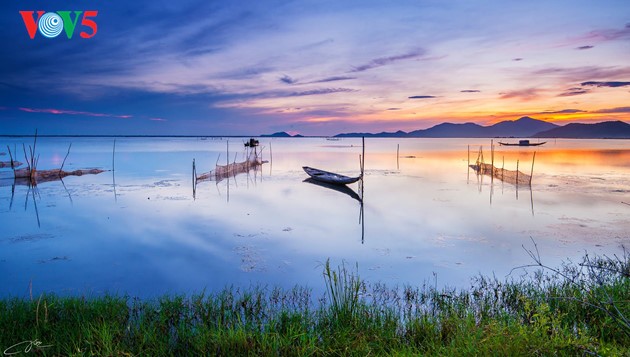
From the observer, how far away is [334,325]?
4.29 m

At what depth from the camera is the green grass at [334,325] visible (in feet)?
11.4

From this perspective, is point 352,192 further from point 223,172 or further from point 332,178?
point 223,172

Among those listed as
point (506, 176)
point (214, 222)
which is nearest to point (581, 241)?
point (214, 222)

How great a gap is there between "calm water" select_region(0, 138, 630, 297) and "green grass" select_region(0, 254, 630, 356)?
4.01ft

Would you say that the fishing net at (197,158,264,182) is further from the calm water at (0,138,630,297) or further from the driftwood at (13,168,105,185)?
the driftwood at (13,168,105,185)

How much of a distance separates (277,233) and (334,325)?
581 centimetres

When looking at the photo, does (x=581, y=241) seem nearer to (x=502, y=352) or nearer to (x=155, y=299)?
(x=502, y=352)

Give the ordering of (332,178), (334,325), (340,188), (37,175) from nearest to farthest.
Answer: (334,325) → (340,188) → (332,178) → (37,175)

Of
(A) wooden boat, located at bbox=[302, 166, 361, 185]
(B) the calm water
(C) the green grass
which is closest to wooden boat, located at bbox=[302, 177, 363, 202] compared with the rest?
(A) wooden boat, located at bbox=[302, 166, 361, 185]

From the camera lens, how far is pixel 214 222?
11094 millimetres

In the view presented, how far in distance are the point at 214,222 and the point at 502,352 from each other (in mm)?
9110

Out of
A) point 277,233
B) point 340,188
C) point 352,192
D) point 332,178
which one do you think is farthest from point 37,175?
point 277,233

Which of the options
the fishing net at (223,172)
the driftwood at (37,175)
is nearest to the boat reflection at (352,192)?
the fishing net at (223,172)

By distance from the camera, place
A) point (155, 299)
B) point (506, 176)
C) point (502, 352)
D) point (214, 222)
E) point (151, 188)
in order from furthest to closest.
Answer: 1. point (506, 176)
2. point (151, 188)
3. point (214, 222)
4. point (155, 299)
5. point (502, 352)
